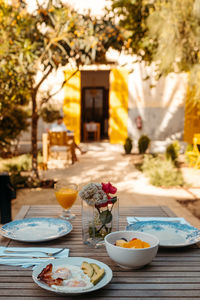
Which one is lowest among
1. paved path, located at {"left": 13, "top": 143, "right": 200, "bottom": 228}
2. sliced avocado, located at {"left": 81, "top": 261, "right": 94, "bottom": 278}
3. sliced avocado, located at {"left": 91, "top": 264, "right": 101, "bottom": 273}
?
paved path, located at {"left": 13, "top": 143, "right": 200, "bottom": 228}

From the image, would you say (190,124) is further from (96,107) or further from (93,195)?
(93,195)

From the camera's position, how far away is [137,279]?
1.05 meters

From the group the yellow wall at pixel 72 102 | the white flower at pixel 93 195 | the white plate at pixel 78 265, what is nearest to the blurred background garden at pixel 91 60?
the yellow wall at pixel 72 102

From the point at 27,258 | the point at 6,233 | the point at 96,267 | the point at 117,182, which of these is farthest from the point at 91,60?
the point at 96,267

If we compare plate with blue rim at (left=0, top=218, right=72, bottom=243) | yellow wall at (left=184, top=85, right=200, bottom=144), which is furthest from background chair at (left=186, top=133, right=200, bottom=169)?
plate with blue rim at (left=0, top=218, right=72, bottom=243)

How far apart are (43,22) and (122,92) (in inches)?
205

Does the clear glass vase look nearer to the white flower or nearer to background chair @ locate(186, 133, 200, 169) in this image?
the white flower

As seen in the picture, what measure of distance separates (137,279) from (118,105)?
27.5 ft

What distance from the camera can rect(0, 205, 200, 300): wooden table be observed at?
96 centimetres

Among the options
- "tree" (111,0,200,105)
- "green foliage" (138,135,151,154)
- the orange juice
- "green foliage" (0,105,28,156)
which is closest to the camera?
the orange juice

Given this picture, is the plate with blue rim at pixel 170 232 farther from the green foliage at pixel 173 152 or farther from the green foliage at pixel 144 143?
the green foliage at pixel 144 143

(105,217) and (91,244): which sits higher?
(105,217)

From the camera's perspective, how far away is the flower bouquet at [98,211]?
49.4 inches

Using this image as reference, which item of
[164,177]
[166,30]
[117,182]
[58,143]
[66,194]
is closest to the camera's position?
[66,194]
